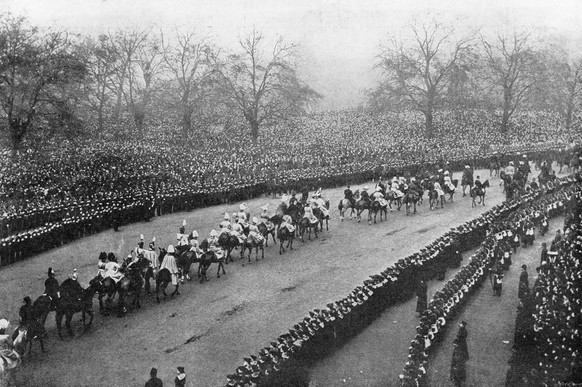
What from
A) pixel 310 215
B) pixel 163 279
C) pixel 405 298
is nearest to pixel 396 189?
pixel 310 215

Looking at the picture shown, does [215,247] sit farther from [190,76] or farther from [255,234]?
[190,76]

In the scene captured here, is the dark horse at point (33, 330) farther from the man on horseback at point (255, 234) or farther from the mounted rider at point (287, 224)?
the mounted rider at point (287, 224)

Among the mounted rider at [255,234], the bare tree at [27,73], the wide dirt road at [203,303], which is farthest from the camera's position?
the bare tree at [27,73]

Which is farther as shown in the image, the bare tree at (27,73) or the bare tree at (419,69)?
the bare tree at (419,69)

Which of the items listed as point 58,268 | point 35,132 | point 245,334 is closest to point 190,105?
point 35,132

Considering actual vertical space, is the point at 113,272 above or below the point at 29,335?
above

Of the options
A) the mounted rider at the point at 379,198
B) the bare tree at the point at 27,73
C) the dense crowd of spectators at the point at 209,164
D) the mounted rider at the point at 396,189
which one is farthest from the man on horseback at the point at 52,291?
the bare tree at the point at 27,73

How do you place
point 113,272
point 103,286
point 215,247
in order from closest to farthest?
point 103,286 < point 113,272 < point 215,247

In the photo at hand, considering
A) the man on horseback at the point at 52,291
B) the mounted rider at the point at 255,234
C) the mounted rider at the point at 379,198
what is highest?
the mounted rider at the point at 379,198
